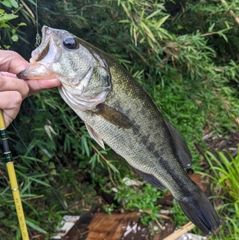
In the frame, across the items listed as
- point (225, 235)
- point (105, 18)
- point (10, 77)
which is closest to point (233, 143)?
point (225, 235)

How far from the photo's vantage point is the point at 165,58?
333 cm

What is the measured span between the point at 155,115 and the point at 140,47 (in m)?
1.70

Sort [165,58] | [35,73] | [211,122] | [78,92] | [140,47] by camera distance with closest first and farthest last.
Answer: [35,73]
[78,92]
[140,47]
[165,58]
[211,122]

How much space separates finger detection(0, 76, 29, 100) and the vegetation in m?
0.47

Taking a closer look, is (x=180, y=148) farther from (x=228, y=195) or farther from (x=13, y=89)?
(x=228, y=195)

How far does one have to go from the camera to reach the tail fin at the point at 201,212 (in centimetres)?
158

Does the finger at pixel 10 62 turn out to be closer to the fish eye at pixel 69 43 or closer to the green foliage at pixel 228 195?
the fish eye at pixel 69 43

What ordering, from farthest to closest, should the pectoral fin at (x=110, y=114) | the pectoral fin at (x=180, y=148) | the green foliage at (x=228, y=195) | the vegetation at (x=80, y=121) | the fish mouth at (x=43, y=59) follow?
the green foliage at (x=228, y=195) → the vegetation at (x=80, y=121) → the pectoral fin at (x=180, y=148) → the pectoral fin at (x=110, y=114) → the fish mouth at (x=43, y=59)

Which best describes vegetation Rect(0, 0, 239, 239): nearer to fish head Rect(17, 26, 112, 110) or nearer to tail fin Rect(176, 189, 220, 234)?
fish head Rect(17, 26, 112, 110)

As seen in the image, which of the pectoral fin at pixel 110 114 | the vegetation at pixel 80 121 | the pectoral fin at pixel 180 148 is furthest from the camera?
the vegetation at pixel 80 121

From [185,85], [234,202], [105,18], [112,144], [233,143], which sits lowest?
[233,143]

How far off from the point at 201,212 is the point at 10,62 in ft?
3.20

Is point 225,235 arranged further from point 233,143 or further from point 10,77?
point 10,77

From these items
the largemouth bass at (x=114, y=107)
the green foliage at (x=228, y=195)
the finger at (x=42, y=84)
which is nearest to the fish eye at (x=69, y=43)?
the largemouth bass at (x=114, y=107)
